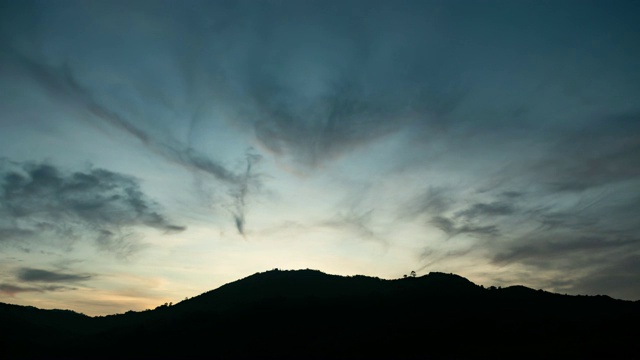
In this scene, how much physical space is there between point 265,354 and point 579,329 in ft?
223

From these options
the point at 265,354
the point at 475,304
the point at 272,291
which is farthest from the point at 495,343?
the point at 272,291

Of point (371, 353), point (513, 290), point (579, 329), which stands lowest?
point (371, 353)

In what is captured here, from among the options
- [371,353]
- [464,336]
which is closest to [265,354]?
[371,353]

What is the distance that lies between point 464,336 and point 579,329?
2466 cm

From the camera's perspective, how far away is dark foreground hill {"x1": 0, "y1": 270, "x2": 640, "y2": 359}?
251 ft

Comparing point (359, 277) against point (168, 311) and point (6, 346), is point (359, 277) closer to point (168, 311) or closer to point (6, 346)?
point (168, 311)

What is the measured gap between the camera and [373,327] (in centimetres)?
8944

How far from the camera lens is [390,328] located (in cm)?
8744

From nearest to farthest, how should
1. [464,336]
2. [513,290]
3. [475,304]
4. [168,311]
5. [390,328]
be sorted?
[464,336]
[390,328]
[475,304]
[513,290]
[168,311]

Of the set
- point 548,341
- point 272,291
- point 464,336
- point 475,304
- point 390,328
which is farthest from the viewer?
point 272,291

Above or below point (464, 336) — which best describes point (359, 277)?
above

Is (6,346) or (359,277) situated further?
(359,277)

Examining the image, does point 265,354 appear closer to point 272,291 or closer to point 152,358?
point 152,358

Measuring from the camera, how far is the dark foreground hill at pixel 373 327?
251 ft
